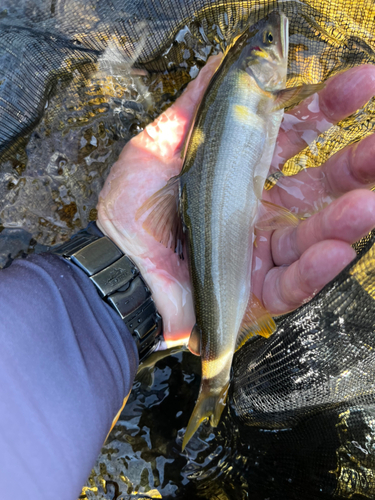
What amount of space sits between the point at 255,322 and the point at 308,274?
0.46 meters

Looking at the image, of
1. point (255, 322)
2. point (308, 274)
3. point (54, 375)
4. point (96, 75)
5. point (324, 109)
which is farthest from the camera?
point (96, 75)

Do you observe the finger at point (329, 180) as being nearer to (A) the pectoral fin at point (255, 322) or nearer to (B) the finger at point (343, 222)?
(B) the finger at point (343, 222)

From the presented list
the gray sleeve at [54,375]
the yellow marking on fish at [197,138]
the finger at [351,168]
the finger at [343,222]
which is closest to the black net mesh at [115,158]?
the finger at [343,222]

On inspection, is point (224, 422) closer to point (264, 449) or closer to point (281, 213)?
point (264, 449)

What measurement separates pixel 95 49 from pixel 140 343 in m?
1.80

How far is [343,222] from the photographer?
4.71 feet

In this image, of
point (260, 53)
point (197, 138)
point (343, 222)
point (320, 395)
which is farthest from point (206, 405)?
point (260, 53)

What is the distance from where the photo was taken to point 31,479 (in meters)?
1.18

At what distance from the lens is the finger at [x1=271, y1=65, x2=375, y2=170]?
5.66 feet

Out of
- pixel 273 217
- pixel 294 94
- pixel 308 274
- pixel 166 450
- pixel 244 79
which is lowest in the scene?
pixel 166 450

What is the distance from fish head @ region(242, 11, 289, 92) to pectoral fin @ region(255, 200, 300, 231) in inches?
25.2

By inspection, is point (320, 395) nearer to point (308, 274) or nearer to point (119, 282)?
Result: point (308, 274)

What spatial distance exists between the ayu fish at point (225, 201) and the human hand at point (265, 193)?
0.50 feet

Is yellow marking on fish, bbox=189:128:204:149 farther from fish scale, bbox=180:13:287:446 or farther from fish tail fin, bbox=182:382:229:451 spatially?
fish tail fin, bbox=182:382:229:451
